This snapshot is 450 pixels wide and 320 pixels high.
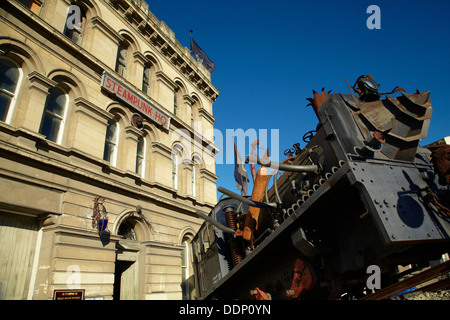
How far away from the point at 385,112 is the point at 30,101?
9.32 metres

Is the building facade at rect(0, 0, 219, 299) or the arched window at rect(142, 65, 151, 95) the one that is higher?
the arched window at rect(142, 65, 151, 95)

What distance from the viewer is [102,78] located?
10.6 m

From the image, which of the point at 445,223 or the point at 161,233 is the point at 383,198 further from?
the point at 161,233

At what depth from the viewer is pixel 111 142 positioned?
10586mm

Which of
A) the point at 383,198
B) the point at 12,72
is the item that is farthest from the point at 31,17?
the point at 383,198

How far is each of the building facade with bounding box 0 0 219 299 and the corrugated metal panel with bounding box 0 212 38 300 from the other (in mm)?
24

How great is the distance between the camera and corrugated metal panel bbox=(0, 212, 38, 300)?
679 cm

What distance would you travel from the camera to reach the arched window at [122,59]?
12445 mm

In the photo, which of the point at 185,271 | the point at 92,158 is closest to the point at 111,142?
the point at 92,158

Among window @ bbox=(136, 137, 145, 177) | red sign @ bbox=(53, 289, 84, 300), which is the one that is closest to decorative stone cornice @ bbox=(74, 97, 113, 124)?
window @ bbox=(136, 137, 145, 177)

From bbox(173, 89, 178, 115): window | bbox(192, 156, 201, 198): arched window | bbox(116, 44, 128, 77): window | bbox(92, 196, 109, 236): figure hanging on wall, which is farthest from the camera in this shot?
bbox(173, 89, 178, 115): window

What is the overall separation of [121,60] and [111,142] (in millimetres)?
4706

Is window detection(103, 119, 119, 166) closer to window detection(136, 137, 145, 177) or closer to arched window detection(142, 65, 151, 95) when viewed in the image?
window detection(136, 137, 145, 177)

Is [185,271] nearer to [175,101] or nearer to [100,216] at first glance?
[100,216]
